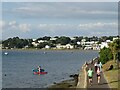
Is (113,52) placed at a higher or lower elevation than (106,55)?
higher

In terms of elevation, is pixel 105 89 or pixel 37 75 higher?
pixel 105 89

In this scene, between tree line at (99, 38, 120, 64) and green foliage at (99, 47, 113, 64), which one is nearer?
tree line at (99, 38, 120, 64)

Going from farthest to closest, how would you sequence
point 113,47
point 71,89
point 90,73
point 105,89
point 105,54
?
1. point 105,54
2. point 113,47
3. point 71,89
4. point 90,73
5. point 105,89

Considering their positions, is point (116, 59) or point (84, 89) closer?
point (84, 89)

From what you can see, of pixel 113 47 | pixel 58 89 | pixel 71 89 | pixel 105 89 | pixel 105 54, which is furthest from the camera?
pixel 105 54

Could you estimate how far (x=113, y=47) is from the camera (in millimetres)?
57156

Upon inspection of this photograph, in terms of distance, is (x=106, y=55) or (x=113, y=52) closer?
(x=113, y=52)

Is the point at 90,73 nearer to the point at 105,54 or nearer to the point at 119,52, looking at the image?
the point at 119,52

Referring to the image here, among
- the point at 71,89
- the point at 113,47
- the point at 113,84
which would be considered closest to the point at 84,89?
the point at 113,84

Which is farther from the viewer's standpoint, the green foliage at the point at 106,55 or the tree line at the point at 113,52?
the green foliage at the point at 106,55

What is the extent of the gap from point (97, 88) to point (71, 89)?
9453 mm

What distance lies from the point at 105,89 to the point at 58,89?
50.0ft

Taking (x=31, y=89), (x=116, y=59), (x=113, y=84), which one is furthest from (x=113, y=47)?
(x=113, y=84)

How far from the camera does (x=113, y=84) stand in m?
29.6
